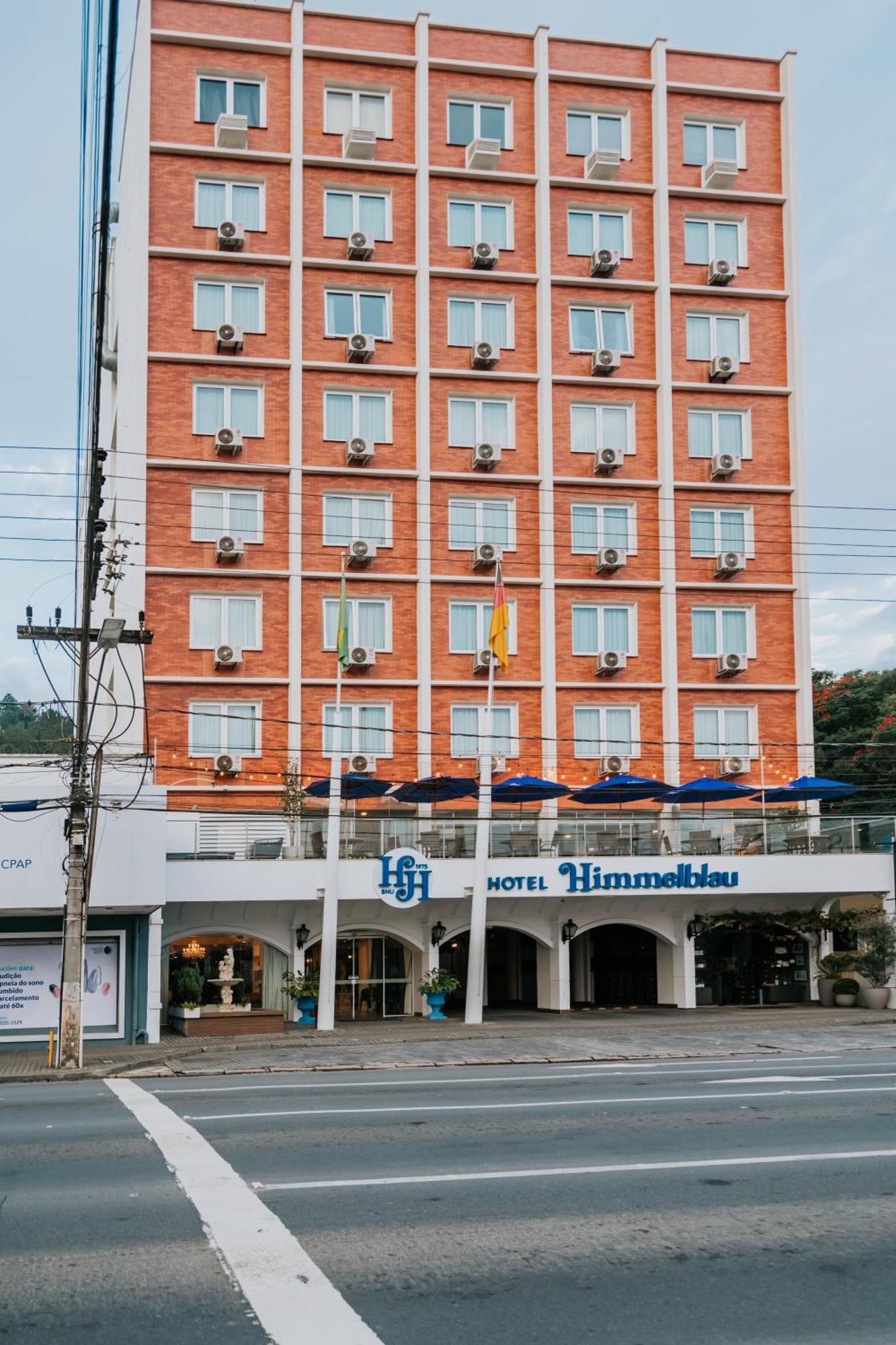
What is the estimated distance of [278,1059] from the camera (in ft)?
86.4

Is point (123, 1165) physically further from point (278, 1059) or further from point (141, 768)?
point (141, 768)

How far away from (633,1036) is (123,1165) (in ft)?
63.1

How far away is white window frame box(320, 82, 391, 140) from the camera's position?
44531 mm

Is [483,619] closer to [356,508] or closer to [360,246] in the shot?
[356,508]

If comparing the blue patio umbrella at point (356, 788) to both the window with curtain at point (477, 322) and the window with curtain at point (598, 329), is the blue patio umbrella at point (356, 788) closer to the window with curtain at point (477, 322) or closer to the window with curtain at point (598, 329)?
the window with curtain at point (477, 322)

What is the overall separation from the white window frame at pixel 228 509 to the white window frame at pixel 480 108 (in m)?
13.2

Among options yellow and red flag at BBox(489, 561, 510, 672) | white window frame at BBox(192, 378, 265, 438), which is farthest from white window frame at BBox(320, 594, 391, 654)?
yellow and red flag at BBox(489, 561, 510, 672)

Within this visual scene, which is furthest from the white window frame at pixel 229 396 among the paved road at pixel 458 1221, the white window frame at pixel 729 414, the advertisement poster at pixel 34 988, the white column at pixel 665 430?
the paved road at pixel 458 1221

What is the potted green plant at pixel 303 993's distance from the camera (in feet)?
113

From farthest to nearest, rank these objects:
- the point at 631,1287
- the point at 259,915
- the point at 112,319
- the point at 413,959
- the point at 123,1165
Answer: the point at 112,319 < the point at 413,959 < the point at 259,915 < the point at 123,1165 < the point at 631,1287

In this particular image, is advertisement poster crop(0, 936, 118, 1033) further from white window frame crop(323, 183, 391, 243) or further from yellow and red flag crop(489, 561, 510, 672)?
white window frame crop(323, 183, 391, 243)

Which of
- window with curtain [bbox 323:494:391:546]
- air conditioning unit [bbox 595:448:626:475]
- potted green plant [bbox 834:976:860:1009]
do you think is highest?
air conditioning unit [bbox 595:448:626:475]

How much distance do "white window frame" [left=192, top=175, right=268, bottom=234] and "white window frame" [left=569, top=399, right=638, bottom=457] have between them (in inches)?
435

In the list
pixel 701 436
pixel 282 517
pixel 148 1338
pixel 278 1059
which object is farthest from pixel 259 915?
pixel 148 1338
